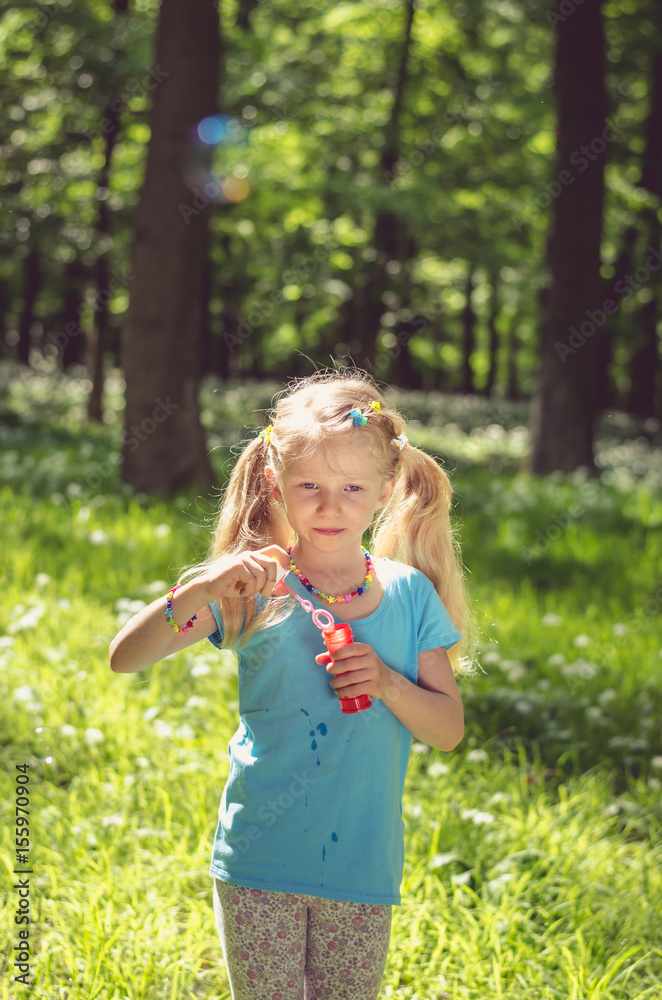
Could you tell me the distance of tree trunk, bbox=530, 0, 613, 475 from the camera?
10.7 metres

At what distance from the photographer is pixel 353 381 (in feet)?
7.00

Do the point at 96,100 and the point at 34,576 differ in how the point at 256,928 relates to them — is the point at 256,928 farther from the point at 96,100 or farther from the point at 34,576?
the point at 96,100

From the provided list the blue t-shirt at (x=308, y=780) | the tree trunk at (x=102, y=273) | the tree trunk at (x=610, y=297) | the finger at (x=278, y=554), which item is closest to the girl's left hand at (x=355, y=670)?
the blue t-shirt at (x=308, y=780)

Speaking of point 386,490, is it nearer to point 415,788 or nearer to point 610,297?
point 415,788

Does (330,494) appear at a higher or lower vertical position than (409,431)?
higher

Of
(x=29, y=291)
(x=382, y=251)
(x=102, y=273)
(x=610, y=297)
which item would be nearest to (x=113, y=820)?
(x=102, y=273)

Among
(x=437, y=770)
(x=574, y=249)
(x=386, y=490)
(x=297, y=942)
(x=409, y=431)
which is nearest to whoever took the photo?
(x=297, y=942)

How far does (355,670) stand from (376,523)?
0.70 meters

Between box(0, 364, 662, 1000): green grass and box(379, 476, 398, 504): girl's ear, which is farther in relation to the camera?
box(0, 364, 662, 1000): green grass

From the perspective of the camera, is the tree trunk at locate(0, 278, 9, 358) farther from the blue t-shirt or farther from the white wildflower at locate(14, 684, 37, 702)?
the blue t-shirt

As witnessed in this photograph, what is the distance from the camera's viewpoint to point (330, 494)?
1.90 metres

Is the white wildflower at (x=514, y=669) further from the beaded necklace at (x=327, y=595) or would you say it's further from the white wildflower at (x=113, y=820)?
the beaded necklace at (x=327, y=595)

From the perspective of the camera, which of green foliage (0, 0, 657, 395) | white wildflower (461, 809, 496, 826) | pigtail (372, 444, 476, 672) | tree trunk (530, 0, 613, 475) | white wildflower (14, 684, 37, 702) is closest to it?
pigtail (372, 444, 476, 672)

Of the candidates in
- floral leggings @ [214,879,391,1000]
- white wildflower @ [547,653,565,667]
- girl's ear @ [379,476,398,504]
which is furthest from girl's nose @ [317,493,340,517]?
white wildflower @ [547,653,565,667]
